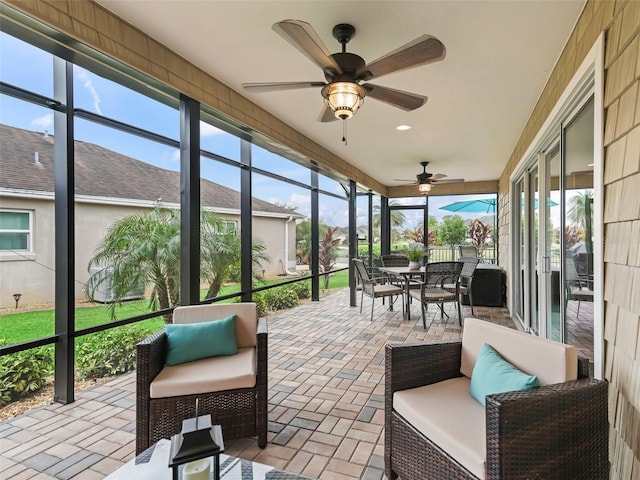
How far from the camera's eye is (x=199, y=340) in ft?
7.34

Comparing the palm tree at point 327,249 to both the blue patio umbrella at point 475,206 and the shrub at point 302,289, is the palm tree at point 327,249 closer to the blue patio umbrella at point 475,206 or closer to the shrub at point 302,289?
the shrub at point 302,289

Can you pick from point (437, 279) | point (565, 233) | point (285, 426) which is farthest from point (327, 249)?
point (285, 426)

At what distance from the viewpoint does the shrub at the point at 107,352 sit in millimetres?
2979

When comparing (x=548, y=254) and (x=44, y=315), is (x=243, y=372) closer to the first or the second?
(x=44, y=315)

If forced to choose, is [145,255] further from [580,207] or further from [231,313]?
[580,207]

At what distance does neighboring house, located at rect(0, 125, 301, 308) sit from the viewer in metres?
2.40

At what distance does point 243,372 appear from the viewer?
203cm

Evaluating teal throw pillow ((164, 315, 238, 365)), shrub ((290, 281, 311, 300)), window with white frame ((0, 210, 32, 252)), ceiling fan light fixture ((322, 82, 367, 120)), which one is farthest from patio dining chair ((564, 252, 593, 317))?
shrub ((290, 281, 311, 300))

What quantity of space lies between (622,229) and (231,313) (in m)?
2.26

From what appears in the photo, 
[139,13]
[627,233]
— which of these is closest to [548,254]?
[627,233]

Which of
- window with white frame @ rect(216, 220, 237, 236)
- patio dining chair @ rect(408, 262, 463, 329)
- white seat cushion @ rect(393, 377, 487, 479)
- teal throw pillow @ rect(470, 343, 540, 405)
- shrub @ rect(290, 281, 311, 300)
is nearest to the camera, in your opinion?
white seat cushion @ rect(393, 377, 487, 479)

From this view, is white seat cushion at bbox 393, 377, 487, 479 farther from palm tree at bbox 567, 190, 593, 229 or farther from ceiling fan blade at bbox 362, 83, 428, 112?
ceiling fan blade at bbox 362, 83, 428, 112

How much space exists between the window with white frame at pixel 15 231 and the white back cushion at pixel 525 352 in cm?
303

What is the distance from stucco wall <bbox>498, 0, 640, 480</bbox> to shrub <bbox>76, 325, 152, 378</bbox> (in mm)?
Result: 3318
